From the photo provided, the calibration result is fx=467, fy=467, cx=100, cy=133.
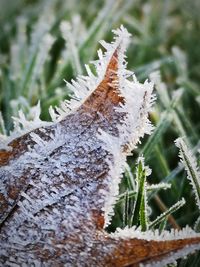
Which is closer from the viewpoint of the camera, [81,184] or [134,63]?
[81,184]

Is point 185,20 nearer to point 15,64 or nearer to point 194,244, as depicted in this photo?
point 15,64

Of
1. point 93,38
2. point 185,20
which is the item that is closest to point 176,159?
point 93,38

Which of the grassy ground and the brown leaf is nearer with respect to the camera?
the brown leaf

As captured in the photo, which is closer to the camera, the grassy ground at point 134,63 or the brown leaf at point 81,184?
the brown leaf at point 81,184

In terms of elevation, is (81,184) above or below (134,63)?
below
